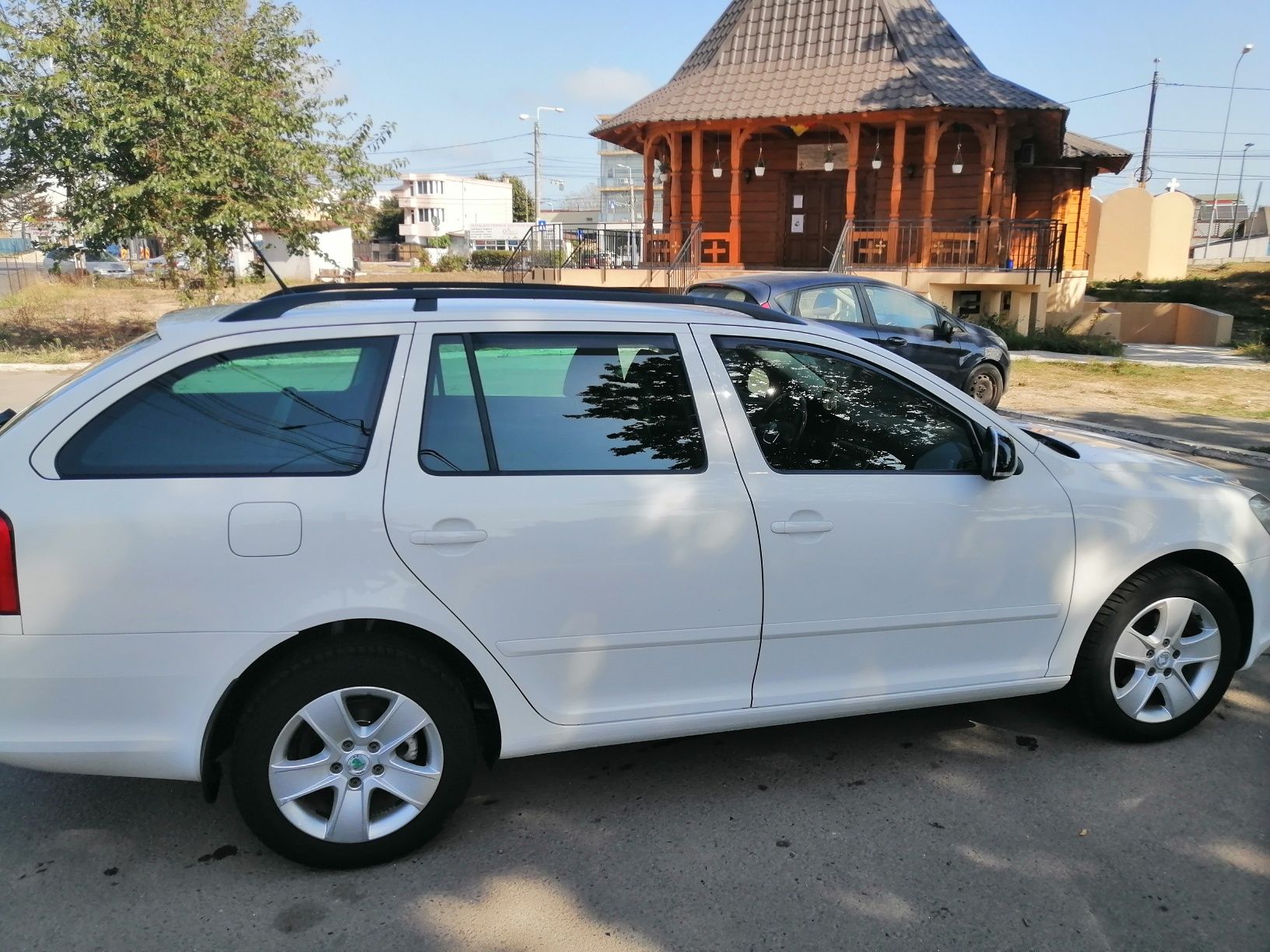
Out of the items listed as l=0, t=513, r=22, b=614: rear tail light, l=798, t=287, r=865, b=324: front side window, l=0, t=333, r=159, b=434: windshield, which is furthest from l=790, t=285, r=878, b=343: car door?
l=0, t=513, r=22, b=614: rear tail light

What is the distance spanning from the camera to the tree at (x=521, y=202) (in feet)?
364

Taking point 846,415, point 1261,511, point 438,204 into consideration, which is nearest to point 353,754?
point 846,415

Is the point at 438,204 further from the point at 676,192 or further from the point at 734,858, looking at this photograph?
the point at 734,858

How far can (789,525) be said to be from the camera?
3195 mm

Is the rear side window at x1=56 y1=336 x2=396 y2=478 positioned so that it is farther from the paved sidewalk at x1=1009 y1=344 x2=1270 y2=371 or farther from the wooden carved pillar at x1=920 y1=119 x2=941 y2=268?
the wooden carved pillar at x1=920 y1=119 x2=941 y2=268

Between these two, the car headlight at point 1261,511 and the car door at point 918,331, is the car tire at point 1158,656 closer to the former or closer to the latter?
the car headlight at point 1261,511

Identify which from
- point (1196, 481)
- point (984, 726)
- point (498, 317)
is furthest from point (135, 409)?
point (1196, 481)

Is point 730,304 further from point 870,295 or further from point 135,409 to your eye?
point 870,295

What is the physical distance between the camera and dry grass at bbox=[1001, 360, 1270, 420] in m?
12.3

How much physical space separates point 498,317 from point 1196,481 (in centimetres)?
269

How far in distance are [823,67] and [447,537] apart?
2235 cm

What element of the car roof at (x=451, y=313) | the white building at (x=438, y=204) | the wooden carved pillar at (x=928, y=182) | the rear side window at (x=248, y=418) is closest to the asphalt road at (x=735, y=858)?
the rear side window at (x=248, y=418)

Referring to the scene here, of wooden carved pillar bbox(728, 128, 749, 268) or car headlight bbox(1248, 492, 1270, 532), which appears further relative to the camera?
wooden carved pillar bbox(728, 128, 749, 268)

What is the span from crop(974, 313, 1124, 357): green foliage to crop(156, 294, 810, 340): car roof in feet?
57.2
